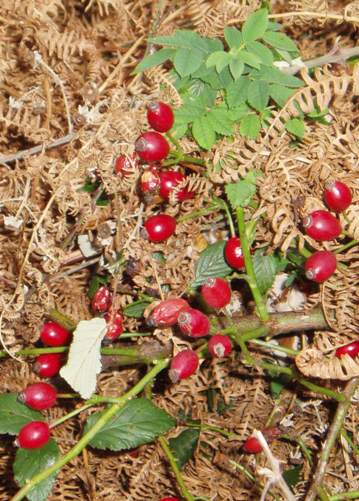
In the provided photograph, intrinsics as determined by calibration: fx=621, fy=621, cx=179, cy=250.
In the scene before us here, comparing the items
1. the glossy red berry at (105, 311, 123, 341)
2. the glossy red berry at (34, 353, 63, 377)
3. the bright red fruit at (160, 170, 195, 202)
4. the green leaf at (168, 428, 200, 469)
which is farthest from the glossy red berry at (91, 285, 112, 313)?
the green leaf at (168, 428, 200, 469)

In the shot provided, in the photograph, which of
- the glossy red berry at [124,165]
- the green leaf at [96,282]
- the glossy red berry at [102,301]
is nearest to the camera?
the glossy red berry at [124,165]

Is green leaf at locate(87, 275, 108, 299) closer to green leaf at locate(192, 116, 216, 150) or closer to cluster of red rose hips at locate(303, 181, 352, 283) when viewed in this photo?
green leaf at locate(192, 116, 216, 150)

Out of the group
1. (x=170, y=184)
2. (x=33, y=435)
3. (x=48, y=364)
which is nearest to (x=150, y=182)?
(x=170, y=184)

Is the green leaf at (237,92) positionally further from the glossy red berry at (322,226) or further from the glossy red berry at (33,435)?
the glossy red berry at (33,435)

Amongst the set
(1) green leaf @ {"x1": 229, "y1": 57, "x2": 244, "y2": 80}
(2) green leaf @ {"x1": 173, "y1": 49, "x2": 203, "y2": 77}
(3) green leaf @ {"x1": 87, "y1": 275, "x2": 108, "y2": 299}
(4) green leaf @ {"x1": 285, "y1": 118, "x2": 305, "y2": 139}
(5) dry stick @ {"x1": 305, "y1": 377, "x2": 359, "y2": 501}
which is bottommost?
(3) green leaf @ {"x1": 87, "y1": 275, "x2": 108, "y2": 299}

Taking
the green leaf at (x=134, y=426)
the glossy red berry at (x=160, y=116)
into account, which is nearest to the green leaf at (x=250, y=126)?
the glossy red berry at (x=160, y=116)

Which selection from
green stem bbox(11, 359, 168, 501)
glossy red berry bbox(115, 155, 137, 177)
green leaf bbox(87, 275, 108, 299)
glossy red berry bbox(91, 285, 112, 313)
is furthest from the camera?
green leaf bbox(87, 275, 108, 299)

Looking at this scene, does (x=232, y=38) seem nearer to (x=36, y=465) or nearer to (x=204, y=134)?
(x=204, y=134)

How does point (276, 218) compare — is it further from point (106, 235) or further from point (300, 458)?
point (300, 458)
